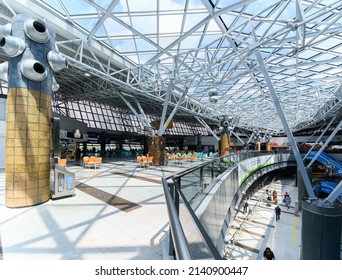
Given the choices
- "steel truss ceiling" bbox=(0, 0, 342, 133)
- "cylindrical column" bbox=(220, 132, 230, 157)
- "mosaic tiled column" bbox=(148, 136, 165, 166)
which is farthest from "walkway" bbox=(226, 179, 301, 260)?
"steel truss ceiling" bbox=(0, 0, 342, 133)

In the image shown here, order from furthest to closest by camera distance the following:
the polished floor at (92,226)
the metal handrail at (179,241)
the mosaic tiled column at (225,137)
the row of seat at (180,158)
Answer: the mosaic tiled column at (225,137) < the row of seat at (180,158) < the polished floor at (92,226) < the metal handrail at (179,241)

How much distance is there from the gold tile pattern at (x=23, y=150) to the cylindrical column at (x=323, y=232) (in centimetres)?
866

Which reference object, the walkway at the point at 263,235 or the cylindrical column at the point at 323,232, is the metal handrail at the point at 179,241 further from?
the walkway at the point at 263,235

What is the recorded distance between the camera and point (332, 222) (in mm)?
5488

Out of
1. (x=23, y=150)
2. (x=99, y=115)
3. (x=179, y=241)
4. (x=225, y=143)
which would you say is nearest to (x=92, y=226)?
(x=23, y=150)

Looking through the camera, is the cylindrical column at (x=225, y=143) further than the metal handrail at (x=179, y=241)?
Yes

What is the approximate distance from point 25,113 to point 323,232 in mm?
9853

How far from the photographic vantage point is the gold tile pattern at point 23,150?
18.9 ft

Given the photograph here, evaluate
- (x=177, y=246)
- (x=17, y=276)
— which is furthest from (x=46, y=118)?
(x=177, y=246)

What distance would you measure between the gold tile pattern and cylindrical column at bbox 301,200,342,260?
8.66 m

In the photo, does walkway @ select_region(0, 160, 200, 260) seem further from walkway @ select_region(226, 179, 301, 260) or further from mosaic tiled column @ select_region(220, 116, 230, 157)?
mosaic tiled column @ select_region(220, 116, 230, 157)

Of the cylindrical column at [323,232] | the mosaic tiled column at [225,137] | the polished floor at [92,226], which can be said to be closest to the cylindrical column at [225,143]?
the mosaic tiled column at [225,137]

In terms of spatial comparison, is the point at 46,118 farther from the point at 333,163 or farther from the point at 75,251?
the point at 333,163

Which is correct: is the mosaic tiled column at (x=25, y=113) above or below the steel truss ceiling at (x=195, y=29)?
below
